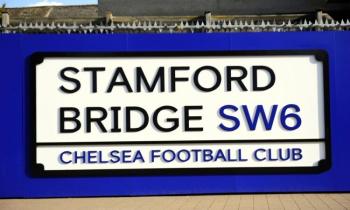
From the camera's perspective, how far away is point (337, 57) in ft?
25.1

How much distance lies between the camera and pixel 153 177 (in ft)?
24.9

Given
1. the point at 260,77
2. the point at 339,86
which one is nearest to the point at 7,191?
the point at 260,77

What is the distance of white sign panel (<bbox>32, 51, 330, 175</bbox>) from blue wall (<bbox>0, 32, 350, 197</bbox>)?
0.13 metres

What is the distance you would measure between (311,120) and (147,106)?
246 cm

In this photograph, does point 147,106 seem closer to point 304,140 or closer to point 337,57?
point 304,140

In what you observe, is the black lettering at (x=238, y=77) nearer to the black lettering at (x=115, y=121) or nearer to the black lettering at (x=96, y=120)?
the black lettering at (x=115, y=121)

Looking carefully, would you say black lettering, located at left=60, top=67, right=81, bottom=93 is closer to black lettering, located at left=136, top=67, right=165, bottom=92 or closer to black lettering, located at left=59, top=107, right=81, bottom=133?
black lettering, located at left=59, top=107, right=81, bottom=133

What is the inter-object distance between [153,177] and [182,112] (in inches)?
41.8

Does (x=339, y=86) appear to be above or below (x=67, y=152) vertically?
above

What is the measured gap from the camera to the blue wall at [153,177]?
7.56 m

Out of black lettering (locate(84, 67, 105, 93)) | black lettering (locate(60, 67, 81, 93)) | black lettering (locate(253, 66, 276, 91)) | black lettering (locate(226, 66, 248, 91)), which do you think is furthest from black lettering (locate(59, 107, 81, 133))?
black lettering (locate(253, 66, 276, 91))

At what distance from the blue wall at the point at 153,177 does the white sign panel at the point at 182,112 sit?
131mm

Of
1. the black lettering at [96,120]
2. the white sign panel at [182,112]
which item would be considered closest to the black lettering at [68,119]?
the white sign panel at [182,112]

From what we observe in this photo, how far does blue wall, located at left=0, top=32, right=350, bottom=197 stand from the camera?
7.56 metres
